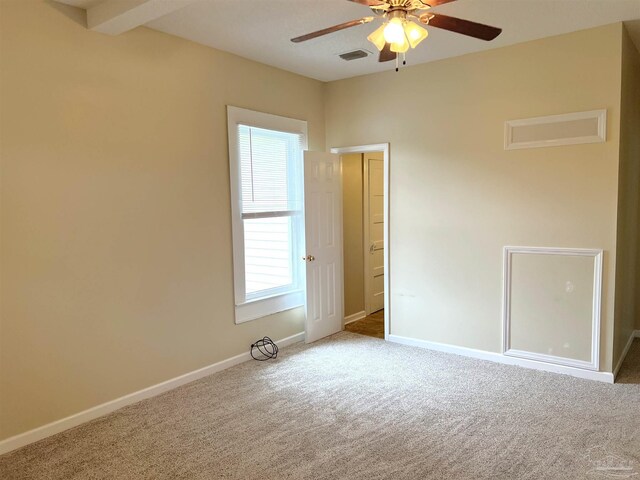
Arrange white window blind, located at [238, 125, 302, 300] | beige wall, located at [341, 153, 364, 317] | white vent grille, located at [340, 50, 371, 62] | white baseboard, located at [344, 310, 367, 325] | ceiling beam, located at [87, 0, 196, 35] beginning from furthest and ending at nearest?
white baseboard, located at [344, 310, 367, 325] → beige wall, located at [341, 153, 364, 317] → white window blind, located at [238, 125, 302, 300] → white vent grille, located at [340, 50, 371, 62] → ceiling beam, located at [87, 0, 196, 35]

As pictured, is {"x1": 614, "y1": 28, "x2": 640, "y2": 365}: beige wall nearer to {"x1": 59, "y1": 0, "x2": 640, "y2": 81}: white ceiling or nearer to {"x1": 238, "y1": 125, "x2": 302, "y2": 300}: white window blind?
{"x1": 59, "y1": 0, "x2": 640, "y2": 81}: white ceiling

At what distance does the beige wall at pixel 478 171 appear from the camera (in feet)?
11.8

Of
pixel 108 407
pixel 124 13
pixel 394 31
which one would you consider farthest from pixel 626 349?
pixel 124 13

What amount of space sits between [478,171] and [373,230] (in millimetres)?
2017

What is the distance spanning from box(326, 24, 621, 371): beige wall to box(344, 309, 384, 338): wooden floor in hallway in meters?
0.42

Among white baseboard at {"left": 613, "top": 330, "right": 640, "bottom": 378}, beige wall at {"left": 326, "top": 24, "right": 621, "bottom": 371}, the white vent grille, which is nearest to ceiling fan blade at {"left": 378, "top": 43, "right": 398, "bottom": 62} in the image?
the white vent grille

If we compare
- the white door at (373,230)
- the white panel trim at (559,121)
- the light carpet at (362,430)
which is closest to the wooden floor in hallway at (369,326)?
the white door at (373,230)

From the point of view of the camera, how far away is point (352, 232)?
221 inches

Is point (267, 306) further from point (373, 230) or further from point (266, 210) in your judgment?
point (373, 230)

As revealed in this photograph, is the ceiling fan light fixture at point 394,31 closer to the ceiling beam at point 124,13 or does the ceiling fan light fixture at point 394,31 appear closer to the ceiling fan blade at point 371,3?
the ceiling fan blade at point 371,3

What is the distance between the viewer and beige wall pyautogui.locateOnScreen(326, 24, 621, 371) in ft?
11.8

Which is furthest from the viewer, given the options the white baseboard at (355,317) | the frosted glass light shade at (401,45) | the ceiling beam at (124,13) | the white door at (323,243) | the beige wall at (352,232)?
the white baseboard at (355,317)

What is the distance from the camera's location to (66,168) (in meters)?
3.00

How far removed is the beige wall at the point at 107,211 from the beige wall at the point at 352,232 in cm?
173
